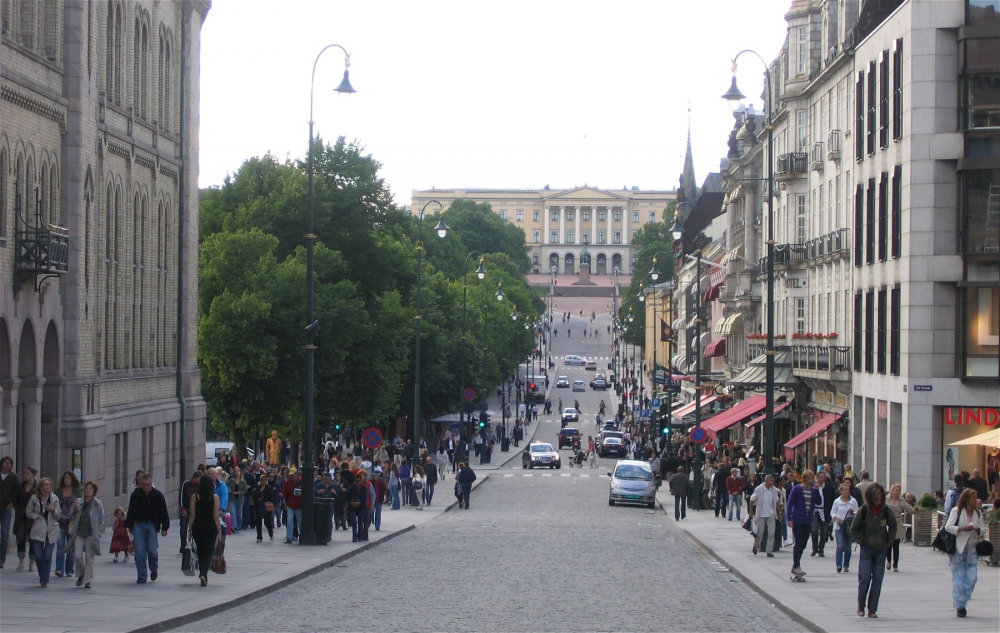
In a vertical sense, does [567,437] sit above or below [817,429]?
below

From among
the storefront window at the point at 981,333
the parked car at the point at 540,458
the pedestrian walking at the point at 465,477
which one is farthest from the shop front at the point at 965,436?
the parked car at the point at 540,458

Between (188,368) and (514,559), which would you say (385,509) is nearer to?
(188,368)

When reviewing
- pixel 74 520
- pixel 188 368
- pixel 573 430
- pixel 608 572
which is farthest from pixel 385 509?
pixel 573 430

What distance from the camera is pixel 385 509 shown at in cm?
4378

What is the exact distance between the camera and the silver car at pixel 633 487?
45.7 m

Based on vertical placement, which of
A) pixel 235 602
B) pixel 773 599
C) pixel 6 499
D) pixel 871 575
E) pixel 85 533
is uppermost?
pixel 6 499

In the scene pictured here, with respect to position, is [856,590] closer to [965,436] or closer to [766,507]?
[766,507]

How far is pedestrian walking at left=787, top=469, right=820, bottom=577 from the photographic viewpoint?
22773 millimetres

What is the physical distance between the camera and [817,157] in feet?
154

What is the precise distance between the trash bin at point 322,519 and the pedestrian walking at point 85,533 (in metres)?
8.81

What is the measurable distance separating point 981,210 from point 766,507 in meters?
10.7

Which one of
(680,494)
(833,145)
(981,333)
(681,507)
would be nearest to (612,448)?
(833,145)

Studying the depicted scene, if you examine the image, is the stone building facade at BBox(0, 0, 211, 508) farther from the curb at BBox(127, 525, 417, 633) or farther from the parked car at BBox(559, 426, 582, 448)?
the parked car at BBox(559, 426, 582, 448)

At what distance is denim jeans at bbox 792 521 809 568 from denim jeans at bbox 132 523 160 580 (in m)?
9.41
